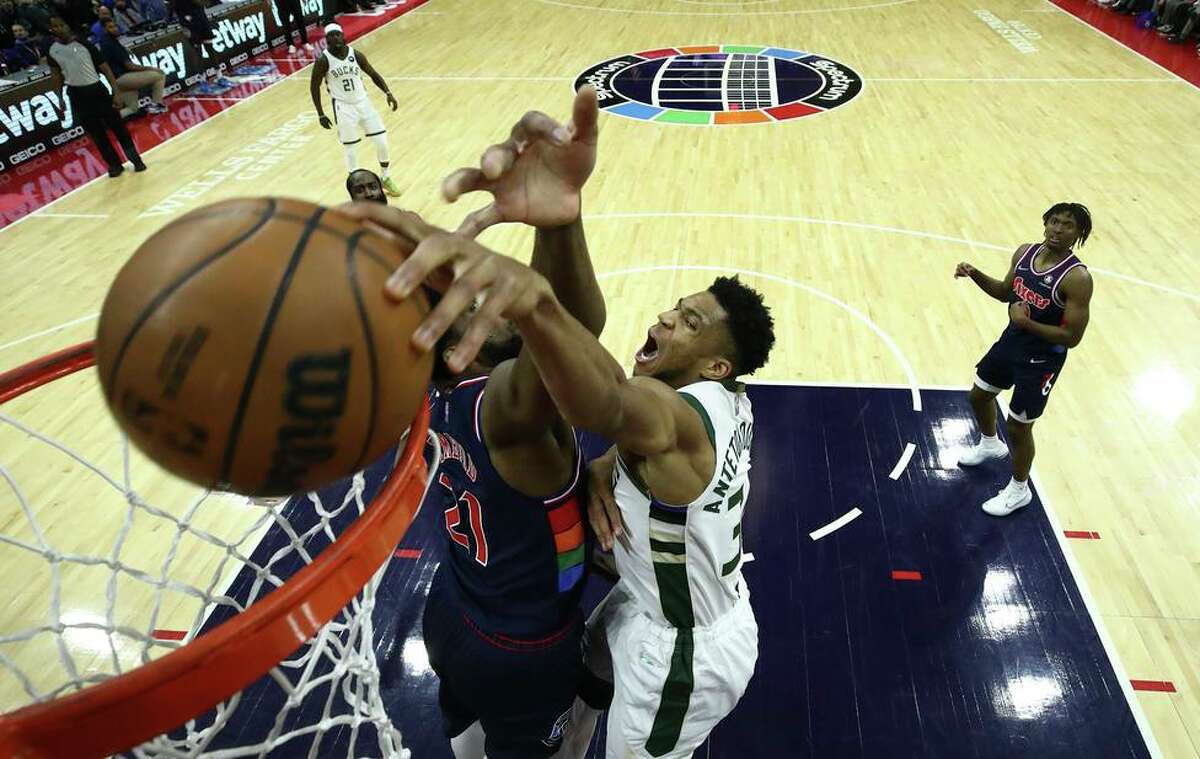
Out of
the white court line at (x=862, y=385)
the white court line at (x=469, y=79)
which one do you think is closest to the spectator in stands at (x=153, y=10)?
the white court line at (x=469, y=79)

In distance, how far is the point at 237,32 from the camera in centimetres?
1209

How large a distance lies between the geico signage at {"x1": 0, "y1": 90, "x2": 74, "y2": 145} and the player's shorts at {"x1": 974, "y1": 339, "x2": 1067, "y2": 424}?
980 centimetres

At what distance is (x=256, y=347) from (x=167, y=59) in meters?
11.7

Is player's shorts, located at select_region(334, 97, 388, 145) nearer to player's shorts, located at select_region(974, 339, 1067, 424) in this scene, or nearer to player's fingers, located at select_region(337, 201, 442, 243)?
player's shorts, located at select_region(974, 339, 1067, 424)

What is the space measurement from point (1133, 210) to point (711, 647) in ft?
22.7

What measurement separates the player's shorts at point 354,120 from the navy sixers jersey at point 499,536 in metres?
6.25

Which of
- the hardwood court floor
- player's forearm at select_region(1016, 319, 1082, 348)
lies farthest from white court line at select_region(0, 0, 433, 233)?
player's forearm at select_region(1016, 319, 1082, 348)

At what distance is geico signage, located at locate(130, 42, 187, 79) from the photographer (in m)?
10.2

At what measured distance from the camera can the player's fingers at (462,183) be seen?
4.62 feet

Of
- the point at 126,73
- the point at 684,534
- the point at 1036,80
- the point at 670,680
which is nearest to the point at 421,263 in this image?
the point at 684,534

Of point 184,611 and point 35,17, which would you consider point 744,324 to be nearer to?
point 184,611

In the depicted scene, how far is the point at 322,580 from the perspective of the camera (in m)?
1.34

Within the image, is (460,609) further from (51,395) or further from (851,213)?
(851,213)

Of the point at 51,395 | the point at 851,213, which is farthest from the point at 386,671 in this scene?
the point at 851,213
